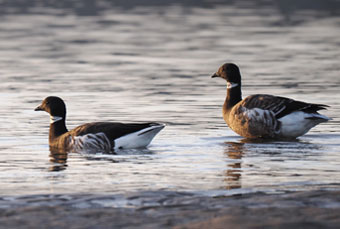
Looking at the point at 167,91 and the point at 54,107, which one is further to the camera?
the point at 167,91

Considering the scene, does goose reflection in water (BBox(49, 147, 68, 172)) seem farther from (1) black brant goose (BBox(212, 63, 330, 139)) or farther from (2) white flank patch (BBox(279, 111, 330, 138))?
(2) white flank patch (BBox(279, 111, 330, 138))

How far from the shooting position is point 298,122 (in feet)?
52.9

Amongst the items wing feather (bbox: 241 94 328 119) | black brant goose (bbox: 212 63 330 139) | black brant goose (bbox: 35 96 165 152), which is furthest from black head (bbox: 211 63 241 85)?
black brant goose (bbox: 35 96 165 152)

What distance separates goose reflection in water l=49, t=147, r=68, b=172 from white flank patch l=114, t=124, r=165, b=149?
37.6 inches

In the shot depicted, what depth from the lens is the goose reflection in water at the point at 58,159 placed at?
12.8 m

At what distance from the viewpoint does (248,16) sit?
161 feet

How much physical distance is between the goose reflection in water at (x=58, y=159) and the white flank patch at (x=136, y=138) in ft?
3.13

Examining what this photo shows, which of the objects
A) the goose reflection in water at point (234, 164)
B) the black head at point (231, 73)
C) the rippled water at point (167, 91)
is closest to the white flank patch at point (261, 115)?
the rippled water at point (167, 91)

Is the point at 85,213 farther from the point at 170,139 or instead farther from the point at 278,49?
the point at 278,49

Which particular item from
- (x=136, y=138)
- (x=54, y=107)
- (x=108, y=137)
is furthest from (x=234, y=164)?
(x=54, y=107)

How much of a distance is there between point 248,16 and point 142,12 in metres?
7.09

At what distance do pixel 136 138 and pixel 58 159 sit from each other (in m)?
1.61

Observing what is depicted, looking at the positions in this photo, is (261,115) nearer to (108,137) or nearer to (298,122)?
(298,122)

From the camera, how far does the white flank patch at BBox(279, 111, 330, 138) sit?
52.6 ft
